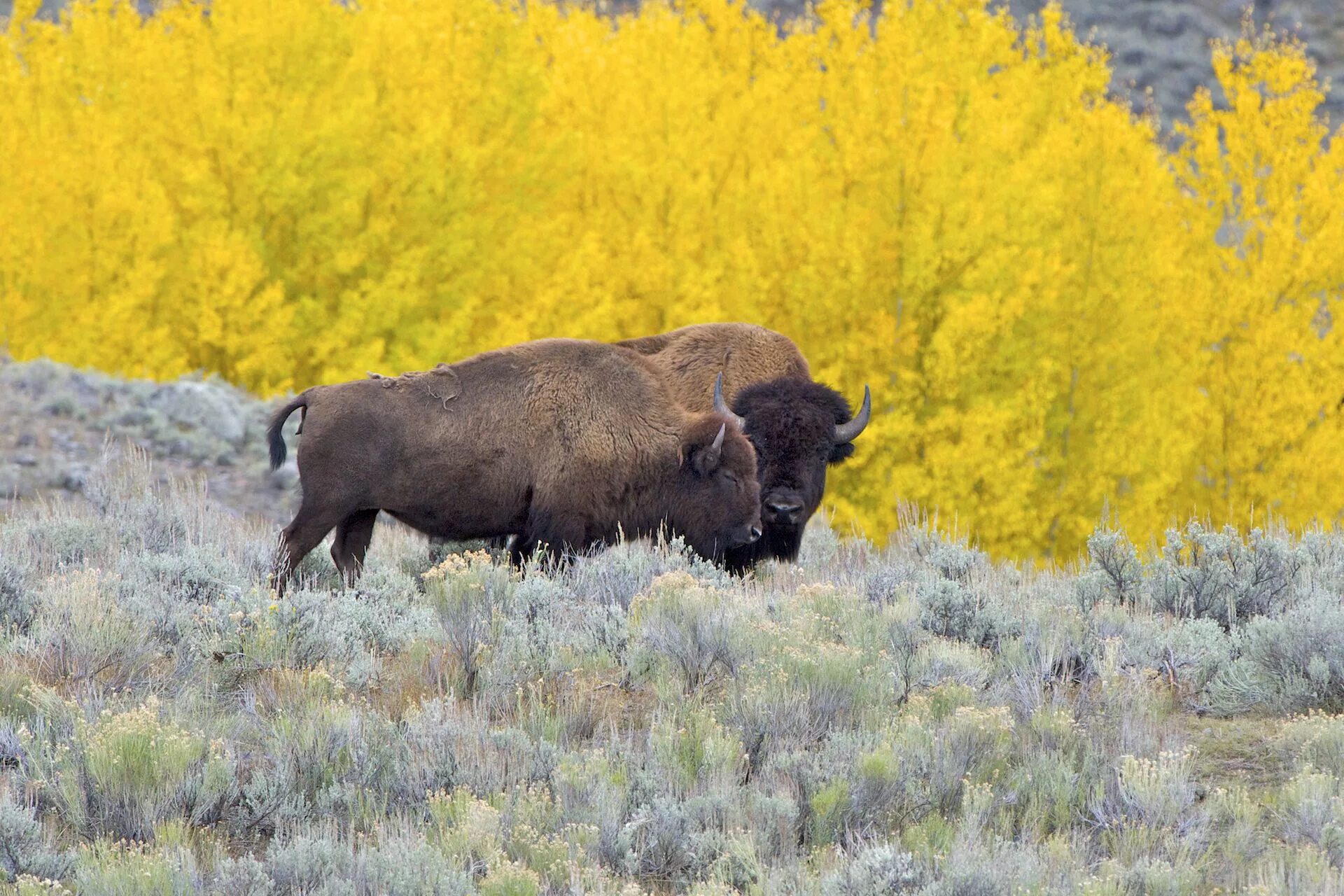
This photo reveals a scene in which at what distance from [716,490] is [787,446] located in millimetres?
538

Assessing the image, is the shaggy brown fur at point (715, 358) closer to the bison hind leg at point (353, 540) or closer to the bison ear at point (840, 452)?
the bison ear at point (840, 452)

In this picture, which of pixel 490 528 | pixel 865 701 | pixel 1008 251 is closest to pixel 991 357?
pixel 1008 251

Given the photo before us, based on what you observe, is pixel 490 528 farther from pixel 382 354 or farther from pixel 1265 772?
pixel 382 354

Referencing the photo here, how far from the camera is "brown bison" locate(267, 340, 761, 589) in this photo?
7.37 meters

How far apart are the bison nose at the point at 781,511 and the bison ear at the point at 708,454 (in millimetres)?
420

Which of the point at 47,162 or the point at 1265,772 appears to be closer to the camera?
the point at 1265,772

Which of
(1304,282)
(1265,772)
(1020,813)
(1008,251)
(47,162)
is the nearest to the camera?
(1020,813)

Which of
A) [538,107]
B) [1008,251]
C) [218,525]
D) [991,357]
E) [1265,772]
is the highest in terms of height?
[538,107]

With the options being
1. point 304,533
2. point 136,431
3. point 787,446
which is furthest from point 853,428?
point 136,431

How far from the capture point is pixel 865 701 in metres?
4.82

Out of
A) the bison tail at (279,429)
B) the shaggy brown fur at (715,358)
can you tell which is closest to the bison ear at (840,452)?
the shaggy brown fur at (715,358)

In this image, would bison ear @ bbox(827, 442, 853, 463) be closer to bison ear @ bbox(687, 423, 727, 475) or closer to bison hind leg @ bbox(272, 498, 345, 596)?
bison ear @ bbox(687, 423, 727, 475)

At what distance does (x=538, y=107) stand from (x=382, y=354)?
4.82 m

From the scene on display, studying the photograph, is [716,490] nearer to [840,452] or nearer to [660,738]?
[840,452]
